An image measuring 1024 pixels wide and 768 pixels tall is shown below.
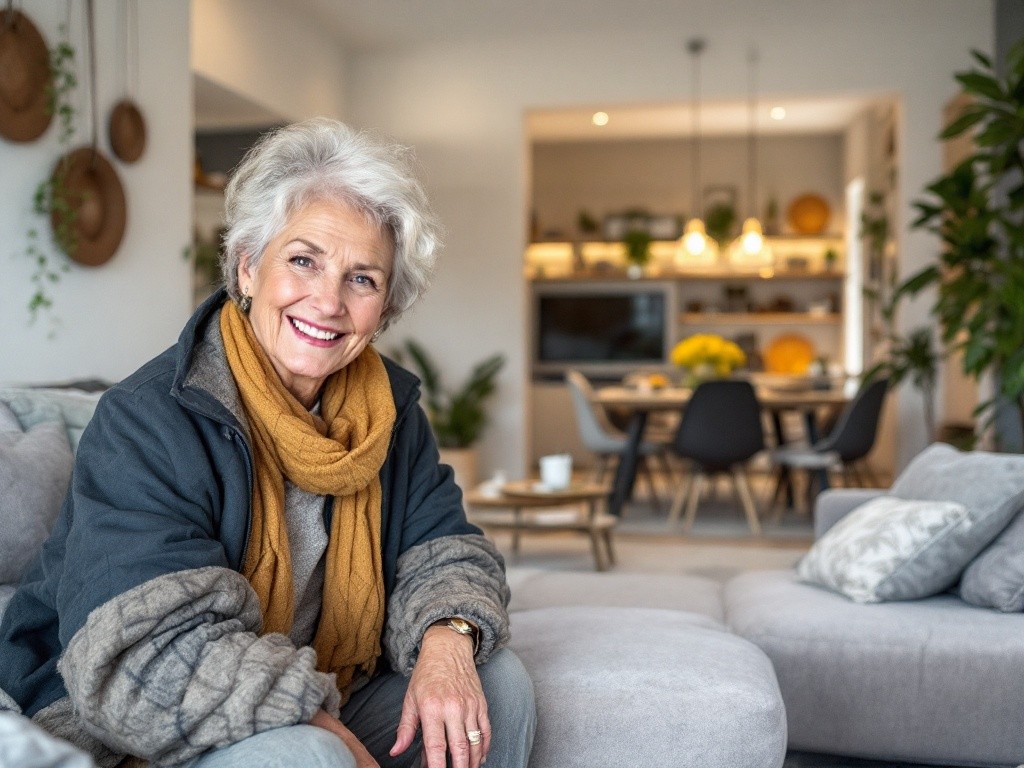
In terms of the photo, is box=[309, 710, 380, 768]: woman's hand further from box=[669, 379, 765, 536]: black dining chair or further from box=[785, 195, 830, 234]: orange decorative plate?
box=[785, 195, 830, 234]: orange decorative plate

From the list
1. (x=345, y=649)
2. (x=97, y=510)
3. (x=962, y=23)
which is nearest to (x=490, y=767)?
(x=345, y=649)

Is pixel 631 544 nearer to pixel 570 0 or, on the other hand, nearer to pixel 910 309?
pixel 910 309

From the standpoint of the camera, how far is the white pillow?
2.34 meters

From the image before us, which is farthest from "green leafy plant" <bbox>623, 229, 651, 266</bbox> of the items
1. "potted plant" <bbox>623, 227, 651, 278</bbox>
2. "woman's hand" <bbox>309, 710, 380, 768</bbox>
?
"woman's hand" <bbox>309, 710, 380, 768</bbox>

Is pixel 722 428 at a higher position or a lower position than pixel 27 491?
lower

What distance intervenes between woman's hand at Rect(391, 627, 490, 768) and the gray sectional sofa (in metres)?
0.35

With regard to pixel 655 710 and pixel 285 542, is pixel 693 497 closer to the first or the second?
pixel 655 710

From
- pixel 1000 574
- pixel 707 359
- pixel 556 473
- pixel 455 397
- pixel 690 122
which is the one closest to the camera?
pixel 1000 574

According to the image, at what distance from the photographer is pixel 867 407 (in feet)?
18.6

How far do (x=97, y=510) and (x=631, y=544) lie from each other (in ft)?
14.5

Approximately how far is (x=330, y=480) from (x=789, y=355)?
8.77m

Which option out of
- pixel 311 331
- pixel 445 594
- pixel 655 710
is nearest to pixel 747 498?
pixel 655 710

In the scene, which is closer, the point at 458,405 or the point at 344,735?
the point at 344,735

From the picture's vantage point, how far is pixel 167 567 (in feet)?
3.84
